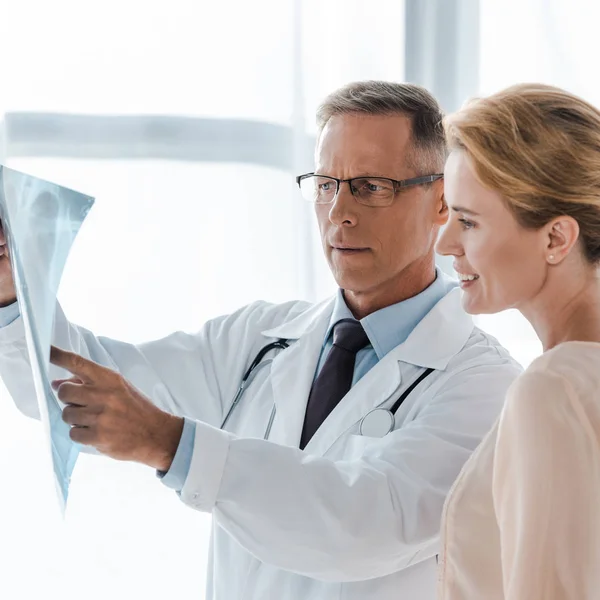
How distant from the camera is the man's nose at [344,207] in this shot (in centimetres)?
144

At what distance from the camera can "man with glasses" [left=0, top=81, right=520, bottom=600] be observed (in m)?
1.10

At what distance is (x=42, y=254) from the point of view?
1028mm

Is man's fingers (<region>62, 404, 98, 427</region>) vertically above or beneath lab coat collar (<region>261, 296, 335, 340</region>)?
above

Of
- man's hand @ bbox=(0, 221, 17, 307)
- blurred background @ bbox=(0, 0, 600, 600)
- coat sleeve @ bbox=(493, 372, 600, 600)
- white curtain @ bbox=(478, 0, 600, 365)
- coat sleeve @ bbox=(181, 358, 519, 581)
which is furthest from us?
white curtain @ bbox=(478, 0, 600, 365)

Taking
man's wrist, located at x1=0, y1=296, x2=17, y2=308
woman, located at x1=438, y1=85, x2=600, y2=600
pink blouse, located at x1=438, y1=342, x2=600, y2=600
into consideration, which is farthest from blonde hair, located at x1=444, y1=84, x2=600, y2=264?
man's wrist, located at x1=0, y1=296, x2=17, y2=308

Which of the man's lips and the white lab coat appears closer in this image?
the white lab coat

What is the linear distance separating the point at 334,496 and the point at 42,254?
46cm

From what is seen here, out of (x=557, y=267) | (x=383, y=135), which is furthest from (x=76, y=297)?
(x=557, y=267)

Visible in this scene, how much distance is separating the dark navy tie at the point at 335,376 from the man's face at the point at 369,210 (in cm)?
7

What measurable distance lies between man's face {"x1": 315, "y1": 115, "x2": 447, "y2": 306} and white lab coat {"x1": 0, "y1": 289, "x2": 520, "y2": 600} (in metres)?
0.12

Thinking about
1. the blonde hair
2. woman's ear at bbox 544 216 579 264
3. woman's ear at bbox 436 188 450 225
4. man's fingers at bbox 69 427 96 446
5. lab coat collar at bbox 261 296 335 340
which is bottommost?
lab coat collar at bbox 261 296 335 340

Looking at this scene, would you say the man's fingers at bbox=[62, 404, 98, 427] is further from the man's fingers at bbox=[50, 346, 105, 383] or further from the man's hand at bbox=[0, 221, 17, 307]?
the man's hand at bbox=[0, 221, 17, 307]

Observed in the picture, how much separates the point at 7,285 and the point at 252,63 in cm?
97

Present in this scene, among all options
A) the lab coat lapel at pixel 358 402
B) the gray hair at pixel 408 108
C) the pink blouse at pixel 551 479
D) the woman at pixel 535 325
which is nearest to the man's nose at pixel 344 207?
the gray hair at pixel 408 108
